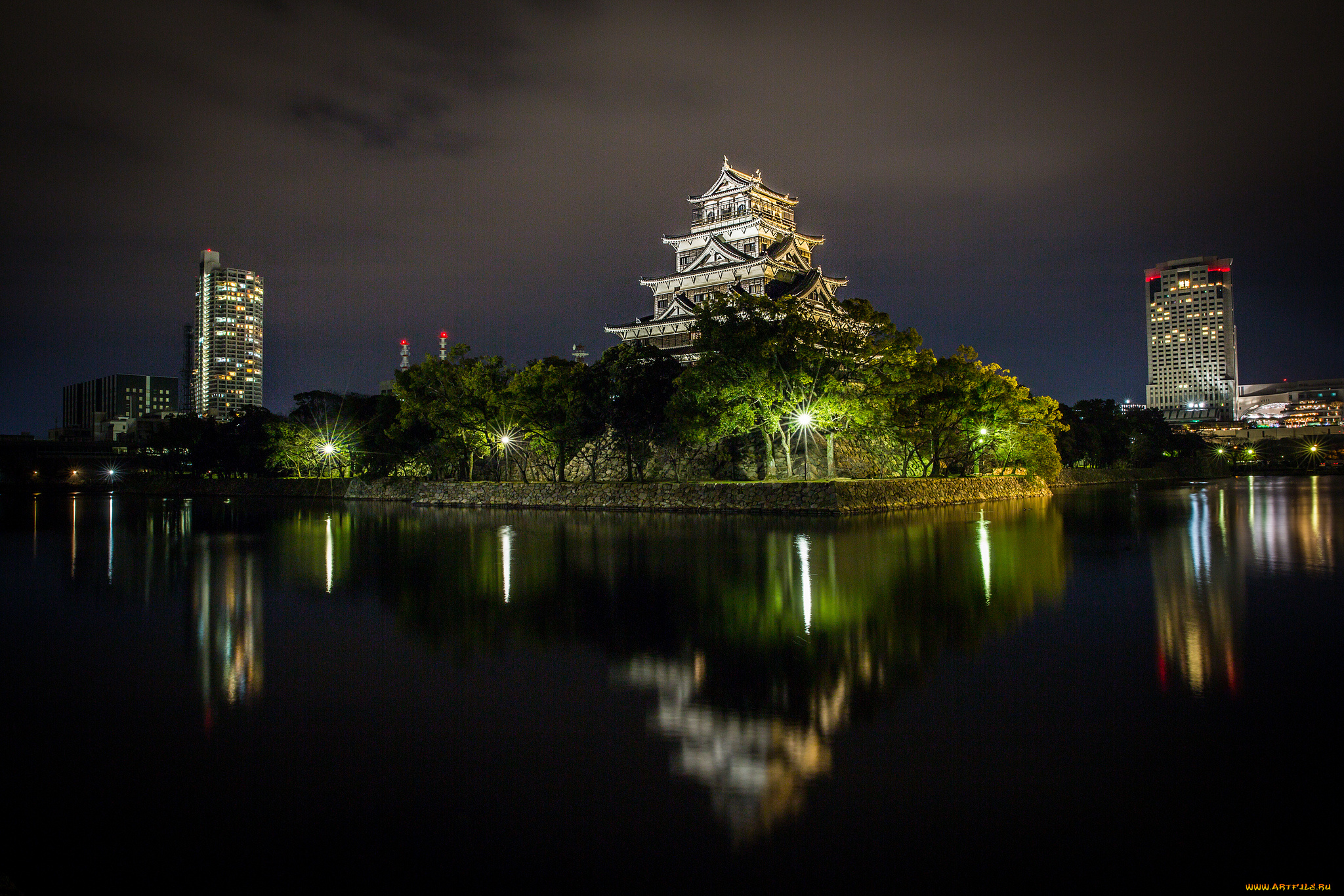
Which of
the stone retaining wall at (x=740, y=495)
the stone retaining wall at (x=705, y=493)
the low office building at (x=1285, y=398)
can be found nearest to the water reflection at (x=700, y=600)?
the stone retaining wall at (x=740, y=495)

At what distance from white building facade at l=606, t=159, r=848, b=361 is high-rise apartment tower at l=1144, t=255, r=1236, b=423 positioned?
146358 millimetres

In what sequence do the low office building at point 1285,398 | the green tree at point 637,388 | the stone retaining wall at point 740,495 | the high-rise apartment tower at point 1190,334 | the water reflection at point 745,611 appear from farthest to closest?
the high-rise apartment tower at point 1190,334 → the low office building at point 1285,398 → the green tree at point 637,388 → the stone retaining wall at point 740,495 → the water reflection at point 745,611

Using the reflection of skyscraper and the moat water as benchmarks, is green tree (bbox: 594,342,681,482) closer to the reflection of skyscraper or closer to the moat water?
the reflection of skyscraper

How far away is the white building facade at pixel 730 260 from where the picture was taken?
5234 centimetres

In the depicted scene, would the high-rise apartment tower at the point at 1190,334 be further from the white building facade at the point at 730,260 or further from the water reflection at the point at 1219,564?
the water reflection at the point at 1219,564

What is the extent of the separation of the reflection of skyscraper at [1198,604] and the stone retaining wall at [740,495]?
37.2ft

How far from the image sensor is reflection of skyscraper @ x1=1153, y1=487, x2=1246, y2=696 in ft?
26.1

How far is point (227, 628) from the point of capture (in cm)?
1058

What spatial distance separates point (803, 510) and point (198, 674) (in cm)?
2360

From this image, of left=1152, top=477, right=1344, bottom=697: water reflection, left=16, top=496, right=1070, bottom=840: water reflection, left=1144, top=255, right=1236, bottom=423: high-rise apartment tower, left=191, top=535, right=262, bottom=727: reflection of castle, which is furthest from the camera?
left=1144, top=255, right=1236, bottom=423: high-rise apartment tower

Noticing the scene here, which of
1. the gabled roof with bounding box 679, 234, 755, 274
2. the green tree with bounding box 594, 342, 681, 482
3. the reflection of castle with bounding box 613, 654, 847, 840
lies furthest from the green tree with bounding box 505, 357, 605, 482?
the reflection of castle with bounding box 613, 654, 847, 840

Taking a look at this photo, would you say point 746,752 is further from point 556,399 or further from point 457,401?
point 457,401

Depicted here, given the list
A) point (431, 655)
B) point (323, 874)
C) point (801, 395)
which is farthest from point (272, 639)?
point (801, 395)

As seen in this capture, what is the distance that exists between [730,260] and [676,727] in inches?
1979
